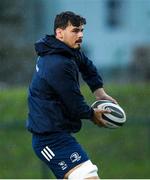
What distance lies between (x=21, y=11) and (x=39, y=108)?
14506 millimetres

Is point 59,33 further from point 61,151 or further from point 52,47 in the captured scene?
point 61,151

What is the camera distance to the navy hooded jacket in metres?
8.70

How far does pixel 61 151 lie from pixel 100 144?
21.5 feet

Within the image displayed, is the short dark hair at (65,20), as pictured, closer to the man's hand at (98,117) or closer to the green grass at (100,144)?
the man's hand at (98,117)

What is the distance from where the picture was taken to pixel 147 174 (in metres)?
14.4

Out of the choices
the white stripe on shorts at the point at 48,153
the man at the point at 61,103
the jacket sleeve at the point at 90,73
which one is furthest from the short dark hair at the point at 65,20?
the white stripe on shorts at the point at 48,153

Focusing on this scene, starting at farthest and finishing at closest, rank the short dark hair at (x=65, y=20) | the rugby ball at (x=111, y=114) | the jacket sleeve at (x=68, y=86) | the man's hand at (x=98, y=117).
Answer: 1. the rugby ball at (x=111, y=114)
2. the man's hand at (x=98, y=117)
3. the short dark hair at (x=65, y=20)
4. the jacket sleeve at (x=68, y=86)

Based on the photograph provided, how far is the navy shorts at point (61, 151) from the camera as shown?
29.1 feet

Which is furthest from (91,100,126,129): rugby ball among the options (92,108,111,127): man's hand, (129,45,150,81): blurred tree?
(129,45,150,81): blurred tree

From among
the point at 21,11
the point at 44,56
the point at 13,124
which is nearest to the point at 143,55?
the point at 21,11

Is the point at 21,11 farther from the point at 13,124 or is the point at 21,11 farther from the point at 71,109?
the point at 71,109

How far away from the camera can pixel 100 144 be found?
1545 centimetres

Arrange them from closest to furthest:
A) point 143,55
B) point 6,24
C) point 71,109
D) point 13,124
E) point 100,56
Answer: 1. point 71,109
2. point 13,124
3. point 6,24
4. point 143,55
5. point 100,56

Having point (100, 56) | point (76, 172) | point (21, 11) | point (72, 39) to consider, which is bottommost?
point (100, 56)
